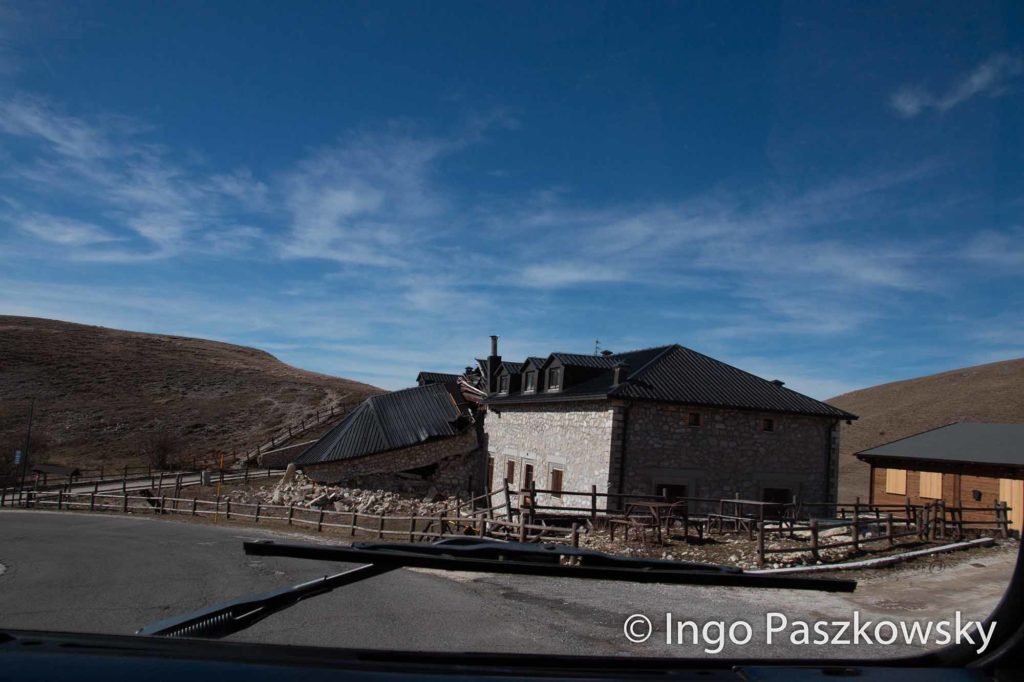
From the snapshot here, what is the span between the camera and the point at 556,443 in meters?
25.6

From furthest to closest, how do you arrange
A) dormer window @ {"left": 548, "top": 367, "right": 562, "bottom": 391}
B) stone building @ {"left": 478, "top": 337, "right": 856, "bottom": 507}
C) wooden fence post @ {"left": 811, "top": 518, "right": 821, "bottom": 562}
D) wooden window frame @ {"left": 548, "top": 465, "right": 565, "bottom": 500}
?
dormer window @ {"left": 548, "top": 367, "right": 562, "bottom": 391}, wooden window frame @ {"left": 548, "top": 465, "right": 565, "bottom": 500}, stone building @ {"left": 478, "top": 337, "right": 856, "bottom": 507}, wooden fence post @ {"left": 811, "top": 518, "right": 821, "bottom": 562}

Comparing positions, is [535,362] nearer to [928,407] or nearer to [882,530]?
→ [882,530]

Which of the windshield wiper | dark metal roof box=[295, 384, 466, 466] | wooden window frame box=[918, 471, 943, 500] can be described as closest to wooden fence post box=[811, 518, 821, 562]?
the windshield wiper

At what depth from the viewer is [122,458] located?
175ft

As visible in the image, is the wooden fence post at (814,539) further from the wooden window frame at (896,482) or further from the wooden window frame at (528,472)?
the wooden window frame at (896,482)

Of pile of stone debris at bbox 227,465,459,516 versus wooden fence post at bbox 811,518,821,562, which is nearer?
wooden fence post at bbox 811,518,821,562

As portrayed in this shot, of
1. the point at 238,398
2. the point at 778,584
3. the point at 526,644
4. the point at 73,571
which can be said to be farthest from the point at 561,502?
the point at 238,398

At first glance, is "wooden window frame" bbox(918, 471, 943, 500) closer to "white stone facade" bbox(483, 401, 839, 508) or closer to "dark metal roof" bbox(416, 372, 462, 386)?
"white stone facade" bbox(483, 401, 839, 508)

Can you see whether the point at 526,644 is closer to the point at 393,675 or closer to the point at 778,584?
the point at 778,584

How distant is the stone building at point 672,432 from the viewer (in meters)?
22.6

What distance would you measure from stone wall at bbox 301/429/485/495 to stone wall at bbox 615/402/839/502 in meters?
→ 11.2

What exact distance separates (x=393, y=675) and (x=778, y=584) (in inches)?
58.7

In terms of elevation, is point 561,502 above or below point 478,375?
below

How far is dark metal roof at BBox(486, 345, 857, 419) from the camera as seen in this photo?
2333 cm
